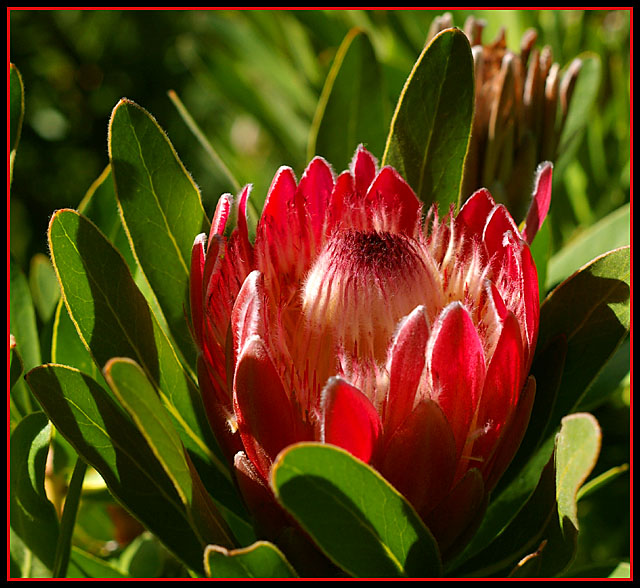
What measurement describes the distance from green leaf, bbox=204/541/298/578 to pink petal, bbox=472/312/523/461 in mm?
249

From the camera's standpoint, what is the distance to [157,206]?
43.3 inches

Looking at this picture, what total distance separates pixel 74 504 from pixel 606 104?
1.96 metres

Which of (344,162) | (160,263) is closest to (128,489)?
(160,263)

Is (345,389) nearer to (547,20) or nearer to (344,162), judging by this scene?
(344,162)

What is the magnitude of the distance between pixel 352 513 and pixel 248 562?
12cm

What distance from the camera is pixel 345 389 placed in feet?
2.59

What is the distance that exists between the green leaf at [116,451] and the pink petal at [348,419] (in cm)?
25

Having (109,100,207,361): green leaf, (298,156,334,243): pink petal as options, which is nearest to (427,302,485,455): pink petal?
(298,156,334,243): pink petal

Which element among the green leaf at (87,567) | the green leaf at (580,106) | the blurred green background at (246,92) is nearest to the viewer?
the green leaf at (87,567)

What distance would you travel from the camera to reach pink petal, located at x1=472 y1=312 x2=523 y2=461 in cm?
84

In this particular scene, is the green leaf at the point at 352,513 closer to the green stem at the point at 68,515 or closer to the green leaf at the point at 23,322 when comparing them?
the green stem at the point at 68,515

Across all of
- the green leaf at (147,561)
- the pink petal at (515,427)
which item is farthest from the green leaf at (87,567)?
the pink petal at (515,427)

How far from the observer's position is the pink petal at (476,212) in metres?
1.07

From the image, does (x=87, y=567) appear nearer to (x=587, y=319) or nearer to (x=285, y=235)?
(x=285, y=235)
